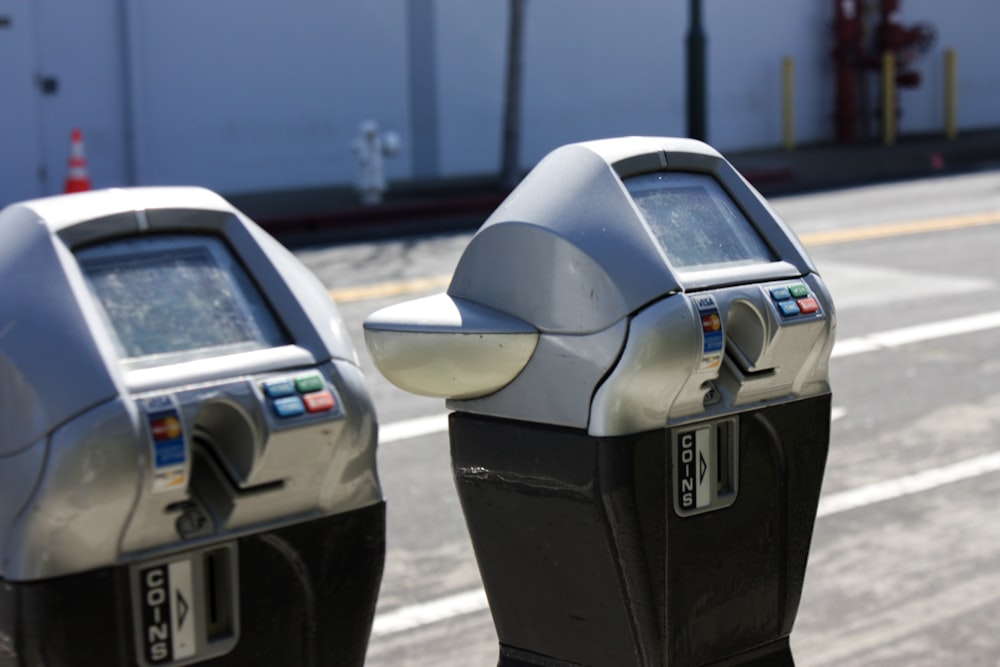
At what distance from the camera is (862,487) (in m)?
5.98

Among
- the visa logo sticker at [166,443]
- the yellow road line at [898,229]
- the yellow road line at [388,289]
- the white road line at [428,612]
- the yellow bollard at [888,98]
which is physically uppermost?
the visa logo sticker at [166,443]

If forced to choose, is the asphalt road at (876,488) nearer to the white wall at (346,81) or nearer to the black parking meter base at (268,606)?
the black parking meter base at (268,606)

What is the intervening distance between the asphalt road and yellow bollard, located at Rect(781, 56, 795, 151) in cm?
914

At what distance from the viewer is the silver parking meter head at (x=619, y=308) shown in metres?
2.48

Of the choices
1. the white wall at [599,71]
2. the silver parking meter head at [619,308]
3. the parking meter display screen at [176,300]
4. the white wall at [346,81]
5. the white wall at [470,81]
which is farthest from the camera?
the white wall at [599,71]

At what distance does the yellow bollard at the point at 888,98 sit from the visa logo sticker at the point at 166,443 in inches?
775

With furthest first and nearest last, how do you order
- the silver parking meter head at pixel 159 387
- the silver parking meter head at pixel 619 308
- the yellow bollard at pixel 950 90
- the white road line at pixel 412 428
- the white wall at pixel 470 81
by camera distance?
the yellow bollard at pixel 950 90 → the white wall at pixel 470 81 → the white road line at pixel 412 428 → the silver parking meter head at pixel 619 308 → the silver parking meter head at pixel 159 387

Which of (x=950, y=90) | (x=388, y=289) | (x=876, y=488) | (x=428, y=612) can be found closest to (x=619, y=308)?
(x=428, y=612)

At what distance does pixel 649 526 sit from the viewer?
2.55m

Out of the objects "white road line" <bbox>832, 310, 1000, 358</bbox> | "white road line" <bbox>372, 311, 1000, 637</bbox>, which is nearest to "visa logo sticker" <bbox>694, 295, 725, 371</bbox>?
"white road line" <bbox>372, 311, 1000, 637</bbox>

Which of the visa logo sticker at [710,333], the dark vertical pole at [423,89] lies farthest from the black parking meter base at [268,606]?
the dark vertical pole at [423,89]

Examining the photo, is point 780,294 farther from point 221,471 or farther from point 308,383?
point 221,471

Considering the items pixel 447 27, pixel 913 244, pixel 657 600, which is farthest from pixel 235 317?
pixel 447 27

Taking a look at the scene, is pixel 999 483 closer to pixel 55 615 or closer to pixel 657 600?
pixel 657 600
